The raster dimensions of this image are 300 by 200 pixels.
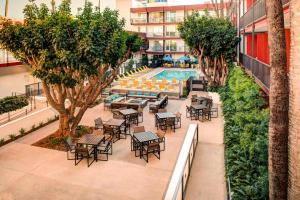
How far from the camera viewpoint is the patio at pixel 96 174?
964 centimetres

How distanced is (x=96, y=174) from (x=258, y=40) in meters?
17.6

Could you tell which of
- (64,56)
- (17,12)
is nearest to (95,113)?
(64,56)

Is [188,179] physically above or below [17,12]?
below

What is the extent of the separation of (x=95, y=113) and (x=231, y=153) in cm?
1212

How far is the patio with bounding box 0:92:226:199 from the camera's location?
9.64 m

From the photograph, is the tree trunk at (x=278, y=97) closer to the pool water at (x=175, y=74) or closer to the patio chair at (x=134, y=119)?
the patio chair at (x=134, y=119)

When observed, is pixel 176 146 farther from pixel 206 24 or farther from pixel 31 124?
pixel 206 24

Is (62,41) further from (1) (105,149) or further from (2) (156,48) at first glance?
(2) (156,48)

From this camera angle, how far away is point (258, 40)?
22.4 m

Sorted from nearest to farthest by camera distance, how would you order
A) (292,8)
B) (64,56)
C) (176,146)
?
(292,8) → (64,56) → (176,146)

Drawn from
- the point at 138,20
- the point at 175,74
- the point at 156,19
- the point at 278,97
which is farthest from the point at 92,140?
the point at 138,20

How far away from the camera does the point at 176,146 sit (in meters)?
13.9

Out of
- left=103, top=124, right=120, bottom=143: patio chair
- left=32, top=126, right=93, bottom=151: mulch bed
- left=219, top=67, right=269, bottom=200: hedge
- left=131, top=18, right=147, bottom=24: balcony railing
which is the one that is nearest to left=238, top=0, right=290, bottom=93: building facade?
left=219, top=67, right=269, bottom=200: hedge

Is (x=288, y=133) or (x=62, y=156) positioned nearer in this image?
(x=288, y=133)
